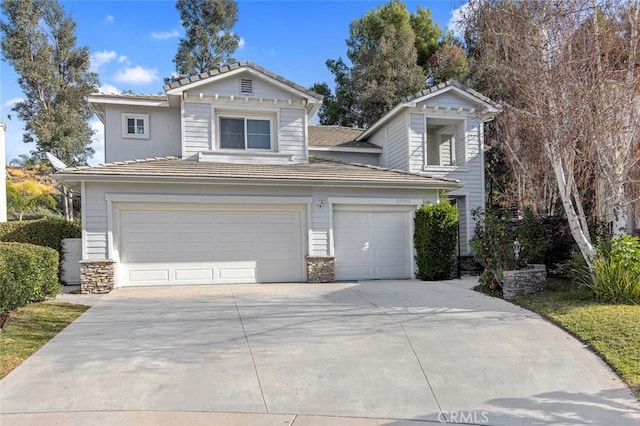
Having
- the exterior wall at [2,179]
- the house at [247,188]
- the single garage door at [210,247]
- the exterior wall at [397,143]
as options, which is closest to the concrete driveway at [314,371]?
the single garage door at [210,247]

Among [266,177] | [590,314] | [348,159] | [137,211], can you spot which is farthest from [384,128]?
[590,314]

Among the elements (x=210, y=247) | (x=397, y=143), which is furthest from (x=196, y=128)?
(x=397, y=143)

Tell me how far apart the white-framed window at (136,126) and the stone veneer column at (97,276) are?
16.6 ft

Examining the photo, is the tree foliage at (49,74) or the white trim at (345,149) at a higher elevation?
the tree foliage at (49,74)

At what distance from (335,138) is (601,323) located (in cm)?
1277

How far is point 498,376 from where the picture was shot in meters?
4.88

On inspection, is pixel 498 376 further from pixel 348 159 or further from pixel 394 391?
pixel 348 159

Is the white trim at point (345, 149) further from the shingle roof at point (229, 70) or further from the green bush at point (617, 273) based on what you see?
the green bush at point (617, 273)

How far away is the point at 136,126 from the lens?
547 inches

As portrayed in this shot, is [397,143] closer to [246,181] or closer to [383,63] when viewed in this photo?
[246,181]

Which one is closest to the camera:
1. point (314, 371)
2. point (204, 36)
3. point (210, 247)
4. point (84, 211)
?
point (314, 371)

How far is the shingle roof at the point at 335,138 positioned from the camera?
16825 mm

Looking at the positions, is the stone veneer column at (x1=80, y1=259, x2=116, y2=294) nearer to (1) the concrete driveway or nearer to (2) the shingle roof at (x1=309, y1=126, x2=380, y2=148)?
(1) the concrete driveway
